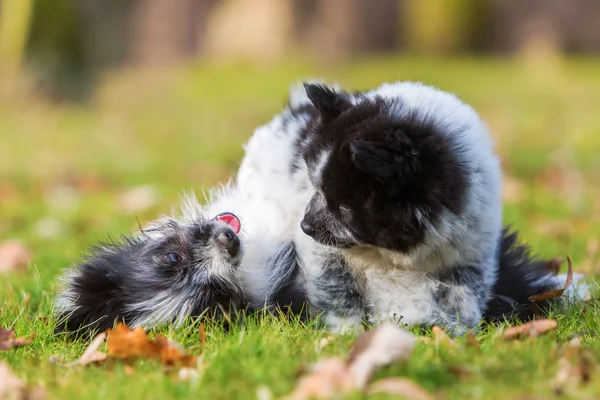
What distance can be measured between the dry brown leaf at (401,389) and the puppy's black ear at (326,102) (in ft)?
6.05

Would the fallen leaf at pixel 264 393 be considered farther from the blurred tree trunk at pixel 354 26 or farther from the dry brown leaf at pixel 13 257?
the blurred tree trunk at pixel 354 26

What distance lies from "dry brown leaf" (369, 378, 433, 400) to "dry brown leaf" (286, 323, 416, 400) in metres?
0.05

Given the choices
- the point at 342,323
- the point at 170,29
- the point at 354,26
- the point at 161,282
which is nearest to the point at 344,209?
the point at 342,323

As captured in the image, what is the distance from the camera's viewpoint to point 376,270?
3.85m

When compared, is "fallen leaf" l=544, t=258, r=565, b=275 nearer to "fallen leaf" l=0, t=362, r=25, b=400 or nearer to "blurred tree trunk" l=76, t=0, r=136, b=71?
"fallen leaf" l=0, t=362, r=25, b=400

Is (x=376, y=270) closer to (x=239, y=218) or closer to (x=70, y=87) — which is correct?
(x=239, y=218)

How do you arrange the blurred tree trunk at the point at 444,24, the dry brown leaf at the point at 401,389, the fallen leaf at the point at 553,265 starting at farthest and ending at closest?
the blurred tree trunk at the point at 444,24 → the fallen leaf at the point at 553,265 → the dry brown leaf at the point at 401,389

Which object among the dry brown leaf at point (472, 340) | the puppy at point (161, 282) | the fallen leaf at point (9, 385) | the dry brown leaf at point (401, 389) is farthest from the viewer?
the puppy at point (161, 282)

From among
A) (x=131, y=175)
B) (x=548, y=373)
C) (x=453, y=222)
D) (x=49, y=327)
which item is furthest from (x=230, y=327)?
(x=131, y=175)

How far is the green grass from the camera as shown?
2750mm

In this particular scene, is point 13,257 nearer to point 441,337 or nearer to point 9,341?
point 9,341

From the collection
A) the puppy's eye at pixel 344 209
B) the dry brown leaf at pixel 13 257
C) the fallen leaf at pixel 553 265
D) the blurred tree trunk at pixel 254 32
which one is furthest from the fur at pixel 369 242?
the blurred tree trunk at pixel 254 32

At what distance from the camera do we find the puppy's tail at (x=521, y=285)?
3.93 meters

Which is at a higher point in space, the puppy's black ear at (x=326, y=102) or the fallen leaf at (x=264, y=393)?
the puppy's black ear at (x=326, y=102)
